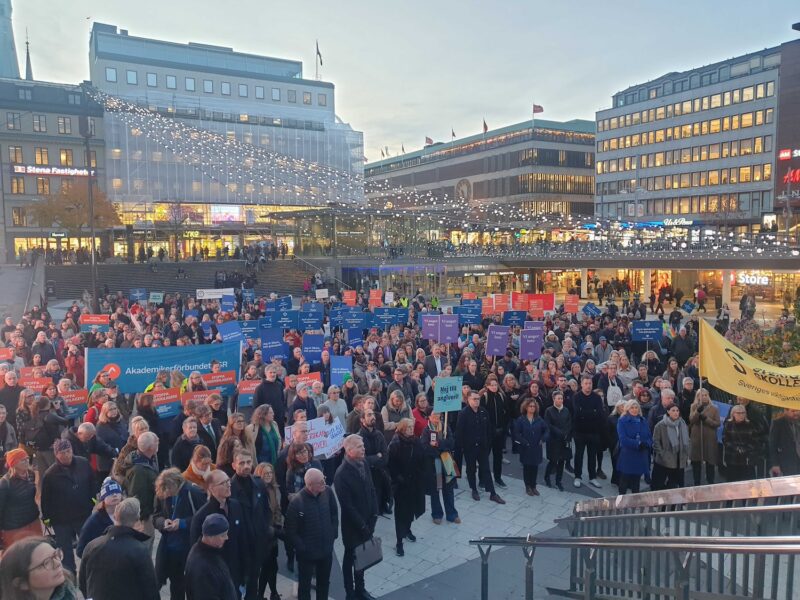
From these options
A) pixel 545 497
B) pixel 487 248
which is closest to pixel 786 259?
pixel 487 248

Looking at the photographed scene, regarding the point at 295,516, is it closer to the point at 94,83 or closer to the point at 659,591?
the point at 659,591

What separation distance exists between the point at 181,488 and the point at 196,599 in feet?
4.58

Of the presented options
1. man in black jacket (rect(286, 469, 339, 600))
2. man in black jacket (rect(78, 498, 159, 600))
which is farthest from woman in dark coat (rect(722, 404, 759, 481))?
man in black jacket (rect(78, 498, 159, 600))

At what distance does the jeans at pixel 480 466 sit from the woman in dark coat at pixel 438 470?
0.55 meters

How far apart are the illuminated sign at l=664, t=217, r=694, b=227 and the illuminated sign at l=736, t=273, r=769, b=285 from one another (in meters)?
27.2

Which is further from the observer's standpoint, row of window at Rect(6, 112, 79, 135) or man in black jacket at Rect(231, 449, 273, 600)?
row of window at Rect(6, 112, 79, 135)

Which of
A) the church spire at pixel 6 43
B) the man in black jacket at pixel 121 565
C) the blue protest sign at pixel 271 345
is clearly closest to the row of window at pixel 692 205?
the blue protest sign at pixel 271 345

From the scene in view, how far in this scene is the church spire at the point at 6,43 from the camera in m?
133

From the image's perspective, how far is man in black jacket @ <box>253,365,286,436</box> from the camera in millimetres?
10727

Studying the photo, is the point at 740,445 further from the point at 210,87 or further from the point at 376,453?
the point at 210,87

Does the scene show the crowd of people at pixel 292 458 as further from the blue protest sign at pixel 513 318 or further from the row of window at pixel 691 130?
the row of window at pixel 691 130

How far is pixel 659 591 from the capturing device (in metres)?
4.57

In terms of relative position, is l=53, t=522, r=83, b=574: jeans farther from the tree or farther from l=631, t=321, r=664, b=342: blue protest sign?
the tree

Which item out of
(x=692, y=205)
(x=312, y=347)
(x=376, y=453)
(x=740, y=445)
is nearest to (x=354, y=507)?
(x=376, y=453)
